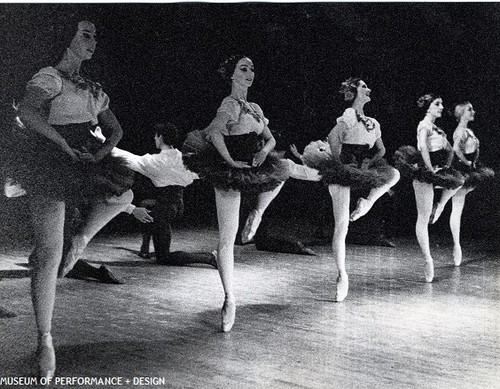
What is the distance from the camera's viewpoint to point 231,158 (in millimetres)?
3148

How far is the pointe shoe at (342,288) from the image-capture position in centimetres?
367

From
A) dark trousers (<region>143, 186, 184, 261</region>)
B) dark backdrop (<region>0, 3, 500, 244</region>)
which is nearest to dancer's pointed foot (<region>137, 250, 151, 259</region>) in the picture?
dark trousers (<region>143, 186, 184, 261</region>)

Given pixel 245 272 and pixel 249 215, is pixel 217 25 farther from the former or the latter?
pixel 245 272

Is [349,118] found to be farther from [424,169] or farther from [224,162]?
[224,162]

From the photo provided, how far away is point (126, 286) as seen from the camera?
11.9ft

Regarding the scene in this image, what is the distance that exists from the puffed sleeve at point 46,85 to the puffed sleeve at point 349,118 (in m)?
1.67

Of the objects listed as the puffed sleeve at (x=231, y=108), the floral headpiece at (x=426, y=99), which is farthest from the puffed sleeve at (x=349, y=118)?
the puffed sleeve at (x=231, y=108)

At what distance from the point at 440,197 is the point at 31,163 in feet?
9.13

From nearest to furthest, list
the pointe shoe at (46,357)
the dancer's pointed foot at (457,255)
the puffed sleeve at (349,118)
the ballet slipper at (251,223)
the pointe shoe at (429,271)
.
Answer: the pointe shoe at (46,357) → the ballet slipper at (251,223) → the puffed sleeve at (349,118) → the pointe shoe at (429,271) → the dancer's pointed foot at (457,255)

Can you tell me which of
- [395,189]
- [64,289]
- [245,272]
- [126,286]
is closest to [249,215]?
[245,272]

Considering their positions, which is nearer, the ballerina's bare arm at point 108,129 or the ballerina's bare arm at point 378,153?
the ballerina's bare arm at point 108,129

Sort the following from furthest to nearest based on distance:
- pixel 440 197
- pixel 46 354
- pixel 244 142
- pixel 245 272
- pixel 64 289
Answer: pixel 440 197 < pixel 245 272 < pixel 64 289 < pixel 244 142 < pixel 46 354

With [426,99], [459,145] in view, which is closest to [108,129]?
[426,99]

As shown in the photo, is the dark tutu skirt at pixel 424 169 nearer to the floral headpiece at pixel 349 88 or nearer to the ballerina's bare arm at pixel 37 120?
the floral headpiece at pixel 349 88
